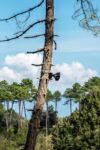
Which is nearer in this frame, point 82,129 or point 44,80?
point 44,80

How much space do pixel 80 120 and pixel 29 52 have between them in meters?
33.2

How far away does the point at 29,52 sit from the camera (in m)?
13.8

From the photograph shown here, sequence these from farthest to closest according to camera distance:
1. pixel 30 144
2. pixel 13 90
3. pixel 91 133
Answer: pixel 13 90, pixel 91 133, pixel 30 144

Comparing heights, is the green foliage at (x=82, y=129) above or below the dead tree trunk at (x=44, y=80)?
above

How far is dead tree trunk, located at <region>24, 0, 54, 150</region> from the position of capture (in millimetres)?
13383

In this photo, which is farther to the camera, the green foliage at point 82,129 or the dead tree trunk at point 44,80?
the green foliage at point 82,129

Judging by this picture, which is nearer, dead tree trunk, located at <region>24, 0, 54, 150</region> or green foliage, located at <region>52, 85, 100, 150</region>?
dead tree trunk, located at <region>24, 0, 54, 150</region>

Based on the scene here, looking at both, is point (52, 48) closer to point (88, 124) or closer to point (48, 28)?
point (48, 28)

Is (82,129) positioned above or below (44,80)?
above

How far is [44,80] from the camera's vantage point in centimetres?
1367

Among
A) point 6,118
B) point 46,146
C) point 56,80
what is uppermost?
point 6,118

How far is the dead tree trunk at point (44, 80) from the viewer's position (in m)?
13.4

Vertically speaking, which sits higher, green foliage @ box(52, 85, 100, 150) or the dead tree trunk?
green foliage @ box(52, 85, 100, 150)

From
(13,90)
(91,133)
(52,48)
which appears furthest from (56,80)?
(13,90)
